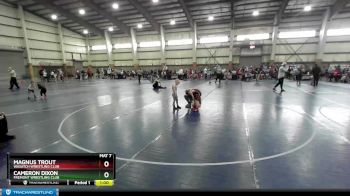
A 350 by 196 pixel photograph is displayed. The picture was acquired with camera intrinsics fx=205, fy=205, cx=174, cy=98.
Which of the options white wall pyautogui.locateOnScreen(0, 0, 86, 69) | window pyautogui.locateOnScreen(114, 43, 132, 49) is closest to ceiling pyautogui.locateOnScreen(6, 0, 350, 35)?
white wall pyautogui.locateOnScreen(0, 0, 86, 69)

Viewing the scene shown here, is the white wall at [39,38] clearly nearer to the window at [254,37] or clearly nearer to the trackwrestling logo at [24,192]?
the window at [254,37]

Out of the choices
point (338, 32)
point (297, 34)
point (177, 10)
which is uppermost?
point (177, 10)

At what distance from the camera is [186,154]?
5.00m

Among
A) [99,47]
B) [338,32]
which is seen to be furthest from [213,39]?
[99,47]

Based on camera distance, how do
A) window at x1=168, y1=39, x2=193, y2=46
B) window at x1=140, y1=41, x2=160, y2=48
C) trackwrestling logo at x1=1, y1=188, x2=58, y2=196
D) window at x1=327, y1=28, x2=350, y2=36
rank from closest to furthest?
trackwrestling logo at x1=1, y1=188, x2=58, y2=196 < window at x1=327, y1=28, x2=350, y2=36 < window at x1=168, y1=39, x2=193, y2=46 < window at x1=140, y1=41, x2=160, y2=48

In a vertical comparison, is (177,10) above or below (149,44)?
above

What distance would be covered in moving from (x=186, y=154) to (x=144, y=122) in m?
3.33

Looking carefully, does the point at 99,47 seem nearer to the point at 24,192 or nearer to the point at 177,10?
the point at 177,10
